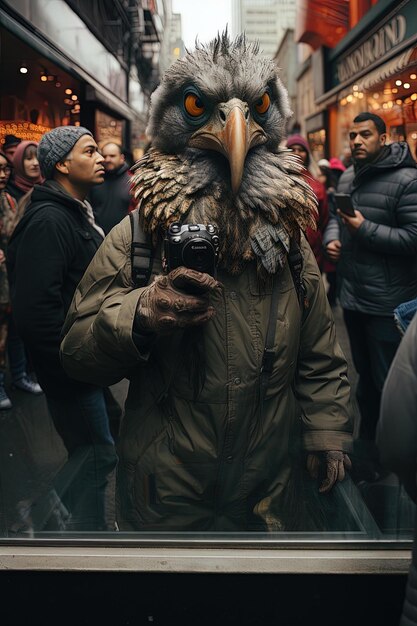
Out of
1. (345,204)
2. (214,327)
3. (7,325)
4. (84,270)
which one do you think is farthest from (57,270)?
(7,325)

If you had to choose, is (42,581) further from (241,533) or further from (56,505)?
(241,533)

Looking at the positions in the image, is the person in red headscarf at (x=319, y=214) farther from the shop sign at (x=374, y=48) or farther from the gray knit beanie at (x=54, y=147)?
the shop sign at (x=374, y=48)

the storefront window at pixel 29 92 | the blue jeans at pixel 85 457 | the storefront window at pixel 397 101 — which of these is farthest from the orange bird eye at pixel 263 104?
the storefront window at pixel 29 92

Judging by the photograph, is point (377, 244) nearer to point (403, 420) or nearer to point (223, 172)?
point (223, 172)

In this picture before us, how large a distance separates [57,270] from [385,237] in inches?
78.2

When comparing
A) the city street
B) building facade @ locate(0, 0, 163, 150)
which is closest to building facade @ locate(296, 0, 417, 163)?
building facade @ locate(0, 0, 163, 150)

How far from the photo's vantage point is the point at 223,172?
6.70 ft

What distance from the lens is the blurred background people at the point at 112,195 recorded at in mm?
6293

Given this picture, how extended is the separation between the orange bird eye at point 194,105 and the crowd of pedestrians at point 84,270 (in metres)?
0.30

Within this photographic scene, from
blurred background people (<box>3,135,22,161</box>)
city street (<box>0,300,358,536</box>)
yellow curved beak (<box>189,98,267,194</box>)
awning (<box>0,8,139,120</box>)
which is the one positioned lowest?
city street (<box>0,300,358,536</box>)

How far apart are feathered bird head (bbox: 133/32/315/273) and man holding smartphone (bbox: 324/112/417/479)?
218cm

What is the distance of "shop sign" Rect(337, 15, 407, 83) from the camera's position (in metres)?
8.29

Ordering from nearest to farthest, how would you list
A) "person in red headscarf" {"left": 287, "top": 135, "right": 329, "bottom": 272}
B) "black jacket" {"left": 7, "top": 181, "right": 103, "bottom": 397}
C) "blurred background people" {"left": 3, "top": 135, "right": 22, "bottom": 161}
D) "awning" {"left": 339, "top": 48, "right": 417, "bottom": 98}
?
"black jacket" {"left": 7, "top": 181, "right": 103, "bottom": 397} → "person in red headscarf" {"left": 287, "top": 135, "right": 329, "bottom": 272} → "awning" {"left": 339, "top": 48, "right": 417, "bottom": 98} → "blurred background people" {"left": 3, "top": 135, "right": 22, "bottom": 161}

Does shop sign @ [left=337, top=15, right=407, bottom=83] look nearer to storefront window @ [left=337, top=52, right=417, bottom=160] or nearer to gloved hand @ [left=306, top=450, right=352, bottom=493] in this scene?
storefront window @ [left=337, top=52, right=417, bottom=160]
